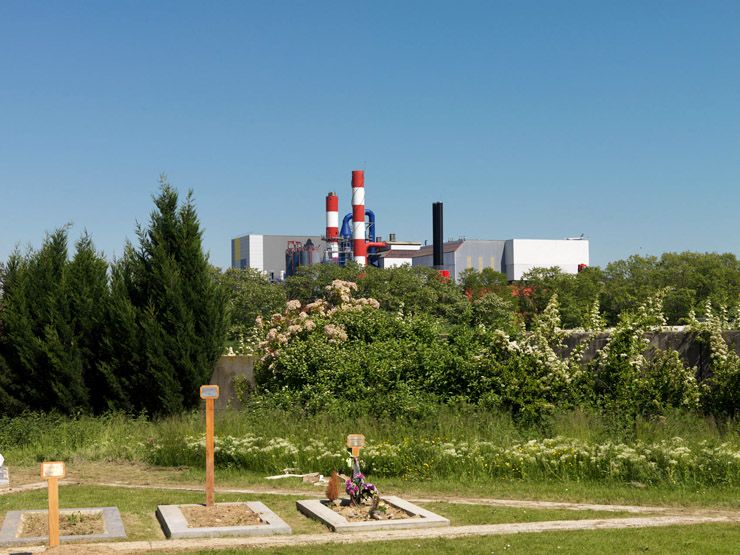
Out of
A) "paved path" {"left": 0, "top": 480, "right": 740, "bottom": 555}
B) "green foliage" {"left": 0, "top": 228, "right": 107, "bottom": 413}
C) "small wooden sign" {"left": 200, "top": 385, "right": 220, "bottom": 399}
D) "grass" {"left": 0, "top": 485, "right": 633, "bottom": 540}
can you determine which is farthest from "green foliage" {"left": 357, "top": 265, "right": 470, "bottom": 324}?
"small wooden sign" {"left": 200, "top": 385, "right": 220, "bottom": 399}

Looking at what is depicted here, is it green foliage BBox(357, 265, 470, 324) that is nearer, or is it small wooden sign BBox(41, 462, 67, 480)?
small wooden sign BBox(41, 462, 67, 480)

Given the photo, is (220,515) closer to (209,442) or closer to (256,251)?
(209,442)

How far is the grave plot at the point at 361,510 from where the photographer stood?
890 centimetres

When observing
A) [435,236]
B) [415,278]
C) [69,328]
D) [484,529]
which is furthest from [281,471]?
[435,236]

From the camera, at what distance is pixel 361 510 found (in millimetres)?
9508

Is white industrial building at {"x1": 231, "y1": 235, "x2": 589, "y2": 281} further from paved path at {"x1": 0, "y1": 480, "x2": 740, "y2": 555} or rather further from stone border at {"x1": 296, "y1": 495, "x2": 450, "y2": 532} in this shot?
stone border at {"x1": 296, "y1": 495, "x2": 450, "y2": 532}

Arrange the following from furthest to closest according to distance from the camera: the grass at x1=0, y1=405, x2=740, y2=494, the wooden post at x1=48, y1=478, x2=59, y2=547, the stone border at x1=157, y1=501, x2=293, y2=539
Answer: the grass at x1=0, y1=405, x2=740, y2=494
the stone border at x1=157, y1=501, x2=293, y2=539
the wooden post at x1=48, y1=478, x2=59, y2=547

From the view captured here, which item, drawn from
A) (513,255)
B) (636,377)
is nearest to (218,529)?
(636,377)

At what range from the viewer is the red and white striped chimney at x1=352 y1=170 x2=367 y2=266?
245 feet

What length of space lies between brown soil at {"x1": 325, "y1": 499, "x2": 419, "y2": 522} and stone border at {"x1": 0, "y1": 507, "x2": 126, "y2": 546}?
7.22 feet

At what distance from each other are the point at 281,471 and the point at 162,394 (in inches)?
225

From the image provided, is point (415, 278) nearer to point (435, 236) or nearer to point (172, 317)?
point (435, 236)

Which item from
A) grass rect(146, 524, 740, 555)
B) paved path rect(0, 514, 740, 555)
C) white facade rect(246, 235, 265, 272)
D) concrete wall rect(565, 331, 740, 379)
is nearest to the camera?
grass rect(146, 524, 740, 555)

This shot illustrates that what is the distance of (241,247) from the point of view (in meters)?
144
